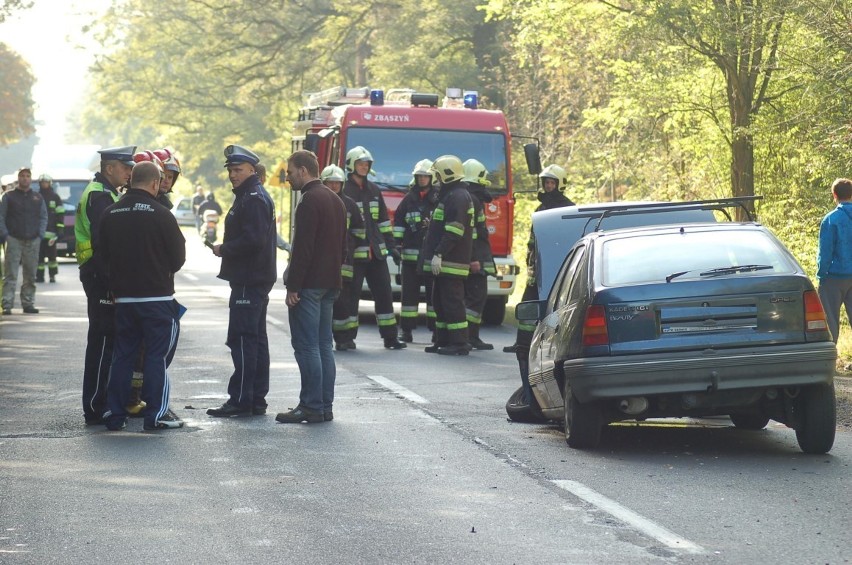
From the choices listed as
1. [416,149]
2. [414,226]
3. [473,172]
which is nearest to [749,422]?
[473,172]

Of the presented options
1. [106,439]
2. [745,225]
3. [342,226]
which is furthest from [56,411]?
[745,225]

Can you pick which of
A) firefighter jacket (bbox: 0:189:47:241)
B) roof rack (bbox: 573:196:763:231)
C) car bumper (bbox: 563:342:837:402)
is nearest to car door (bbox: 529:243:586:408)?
roof rack (bbox: 573:196:763:231)

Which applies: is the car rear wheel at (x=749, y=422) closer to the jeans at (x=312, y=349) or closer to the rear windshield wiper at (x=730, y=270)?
the rear windshield wiper at (x=730, y=270)

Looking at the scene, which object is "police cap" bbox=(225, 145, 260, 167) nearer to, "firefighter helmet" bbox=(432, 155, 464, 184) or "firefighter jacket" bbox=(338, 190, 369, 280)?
"firefighter helmet" bbox=(432, 155, 464, 184)

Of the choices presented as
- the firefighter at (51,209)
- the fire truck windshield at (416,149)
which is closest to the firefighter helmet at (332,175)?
the fire truck windshield at (416,149)

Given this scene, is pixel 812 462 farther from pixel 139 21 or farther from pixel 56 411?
pixel 139 21

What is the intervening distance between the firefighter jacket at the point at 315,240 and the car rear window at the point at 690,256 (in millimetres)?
2135

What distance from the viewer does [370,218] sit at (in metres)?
16.4

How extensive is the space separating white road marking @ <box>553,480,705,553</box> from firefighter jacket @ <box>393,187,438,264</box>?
9105 millimetres

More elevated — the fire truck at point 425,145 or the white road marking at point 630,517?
the fire truck at point 425,145

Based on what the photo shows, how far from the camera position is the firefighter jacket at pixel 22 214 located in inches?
862

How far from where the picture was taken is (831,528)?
→ 22.8 feet

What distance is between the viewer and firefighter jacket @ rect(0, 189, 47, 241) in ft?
71.8

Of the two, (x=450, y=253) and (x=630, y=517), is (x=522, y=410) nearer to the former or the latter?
(x=630, y=517)
